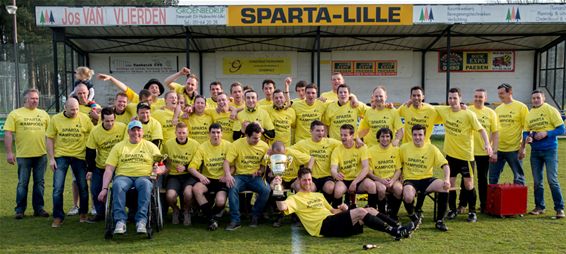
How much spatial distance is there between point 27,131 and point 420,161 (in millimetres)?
5149

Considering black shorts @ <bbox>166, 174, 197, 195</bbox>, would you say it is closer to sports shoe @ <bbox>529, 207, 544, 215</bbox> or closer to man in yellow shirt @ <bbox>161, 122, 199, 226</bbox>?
man in yellow shirt @ <bbox>161, 122, 199, 226</bbox>

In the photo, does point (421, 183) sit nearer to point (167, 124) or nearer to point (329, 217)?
point (329, 217)

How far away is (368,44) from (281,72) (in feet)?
12.0

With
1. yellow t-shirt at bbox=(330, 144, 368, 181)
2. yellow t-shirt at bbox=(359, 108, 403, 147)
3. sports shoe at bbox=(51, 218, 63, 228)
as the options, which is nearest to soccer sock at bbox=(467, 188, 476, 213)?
yellow t-shirt at bbox=(359, 108, 403, 147)

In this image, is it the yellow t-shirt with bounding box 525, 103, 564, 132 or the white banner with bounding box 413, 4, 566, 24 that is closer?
the yellow t-shirt with bounding box 525, 103, 564, 132

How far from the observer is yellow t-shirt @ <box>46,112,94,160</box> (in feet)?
19.0

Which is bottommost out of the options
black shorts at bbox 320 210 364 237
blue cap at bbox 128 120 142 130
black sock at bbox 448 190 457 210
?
black shorts at bbox 320 210 364 237

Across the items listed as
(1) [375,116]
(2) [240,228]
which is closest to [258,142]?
(2) [240,228]

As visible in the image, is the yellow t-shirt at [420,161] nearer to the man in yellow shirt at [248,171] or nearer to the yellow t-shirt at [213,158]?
the man in yellow shirt at [248,171]

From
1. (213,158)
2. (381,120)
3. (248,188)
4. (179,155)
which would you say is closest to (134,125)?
(179,155)

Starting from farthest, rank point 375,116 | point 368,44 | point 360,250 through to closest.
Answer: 1. point 368,44
2. point 375,116
3. point 360,250

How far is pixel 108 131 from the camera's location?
225 inches

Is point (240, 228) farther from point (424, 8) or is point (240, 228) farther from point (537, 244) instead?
point (424, 8)

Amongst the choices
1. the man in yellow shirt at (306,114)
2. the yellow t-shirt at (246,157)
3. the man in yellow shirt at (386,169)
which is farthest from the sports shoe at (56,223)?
the man in yellow shirt at (386,169)
